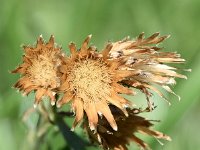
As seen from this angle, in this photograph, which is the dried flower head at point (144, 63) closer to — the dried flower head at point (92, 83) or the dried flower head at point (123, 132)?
the dried flower head at point (92, 83)

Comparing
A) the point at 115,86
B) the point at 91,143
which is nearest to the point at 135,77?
the point at 115,86

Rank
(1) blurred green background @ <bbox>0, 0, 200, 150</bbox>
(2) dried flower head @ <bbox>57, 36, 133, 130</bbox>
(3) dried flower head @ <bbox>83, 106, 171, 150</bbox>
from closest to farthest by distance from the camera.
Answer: (2) dried flower head @ <bbox>57, 36, 133, 130</bbox>, (3) dried flower head @ <bbox>83, 106, 171, 150</bbox>, (1) blurred green background @ <bbox>0, 0, 200, 150</bbox>

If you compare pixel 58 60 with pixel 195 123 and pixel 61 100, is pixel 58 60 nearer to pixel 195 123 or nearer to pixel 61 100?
pixel 61 100

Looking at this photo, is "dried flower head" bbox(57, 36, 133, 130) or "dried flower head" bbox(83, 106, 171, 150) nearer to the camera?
"dried flower head" bbox(57, 36, 133, 130)

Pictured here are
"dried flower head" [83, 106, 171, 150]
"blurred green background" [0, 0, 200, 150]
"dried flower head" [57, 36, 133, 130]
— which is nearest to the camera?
"dried flower head" [57, 36, 133, 130]

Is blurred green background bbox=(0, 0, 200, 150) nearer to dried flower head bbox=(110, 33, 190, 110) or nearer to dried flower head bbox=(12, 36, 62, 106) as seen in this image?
dried flower head bbox=(12, 36, 62, 106)

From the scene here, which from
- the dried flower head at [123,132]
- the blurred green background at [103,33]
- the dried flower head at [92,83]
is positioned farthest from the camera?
the blurred green background at [103,33]

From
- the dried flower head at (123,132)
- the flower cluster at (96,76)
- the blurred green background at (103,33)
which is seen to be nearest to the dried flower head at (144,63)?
the flower cluster at (96,76)

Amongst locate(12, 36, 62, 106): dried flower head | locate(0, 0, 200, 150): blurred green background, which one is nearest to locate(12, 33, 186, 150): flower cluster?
locate(12, 36, 62, 106): dried flower head
